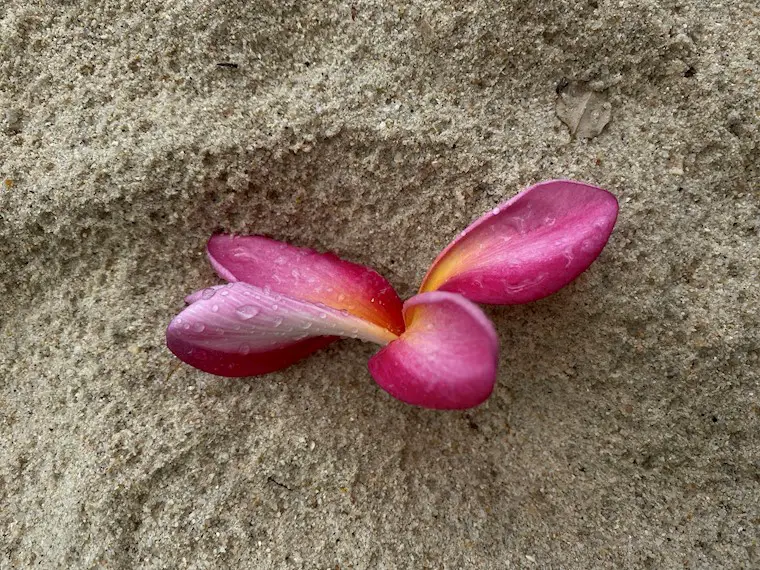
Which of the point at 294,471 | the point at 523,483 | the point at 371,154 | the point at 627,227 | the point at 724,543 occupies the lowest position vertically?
the point at 724,543

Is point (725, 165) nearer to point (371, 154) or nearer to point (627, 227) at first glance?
point (627, 227)

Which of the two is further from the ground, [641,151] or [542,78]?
[542,78]

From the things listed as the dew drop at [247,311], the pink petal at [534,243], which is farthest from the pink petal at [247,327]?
the pink petal at [534,243]

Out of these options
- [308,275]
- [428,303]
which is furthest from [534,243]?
[308,275]

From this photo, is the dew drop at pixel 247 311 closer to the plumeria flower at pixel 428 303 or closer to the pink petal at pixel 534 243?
the plumeria flower at pixel 428 303

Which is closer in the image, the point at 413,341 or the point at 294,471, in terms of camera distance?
the point at 413,341

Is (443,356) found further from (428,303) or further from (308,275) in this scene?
(308,275)

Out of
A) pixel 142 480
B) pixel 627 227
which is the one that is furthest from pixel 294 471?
pixel 627 227
